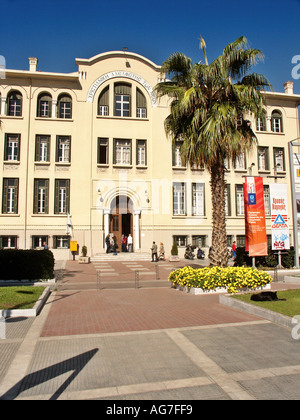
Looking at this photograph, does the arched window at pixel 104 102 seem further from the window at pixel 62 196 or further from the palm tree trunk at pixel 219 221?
the palm tree trunk at pixel 219 221

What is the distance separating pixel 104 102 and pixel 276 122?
16.4m

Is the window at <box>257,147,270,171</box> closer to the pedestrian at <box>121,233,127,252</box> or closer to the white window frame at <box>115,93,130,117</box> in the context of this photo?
the white window frame at <box>115,93,130,117</box>

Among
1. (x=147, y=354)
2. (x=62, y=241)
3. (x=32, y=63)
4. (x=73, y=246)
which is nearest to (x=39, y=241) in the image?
(x=62, y=241)

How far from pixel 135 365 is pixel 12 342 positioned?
293 cm

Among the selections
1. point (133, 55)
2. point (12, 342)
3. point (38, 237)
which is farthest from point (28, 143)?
point (12, 342)

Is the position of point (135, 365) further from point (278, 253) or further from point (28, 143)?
point (28, 143)

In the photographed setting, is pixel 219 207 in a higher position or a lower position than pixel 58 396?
higher

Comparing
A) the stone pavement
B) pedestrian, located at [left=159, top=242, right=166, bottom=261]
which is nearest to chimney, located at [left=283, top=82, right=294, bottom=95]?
pedestrian, located at [left=159, top=242, right=166, bottom=261]

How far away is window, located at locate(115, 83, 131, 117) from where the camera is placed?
3070cm

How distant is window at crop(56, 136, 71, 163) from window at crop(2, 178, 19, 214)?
155 inches

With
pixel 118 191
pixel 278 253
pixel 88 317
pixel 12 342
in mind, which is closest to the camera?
pixel 12 342

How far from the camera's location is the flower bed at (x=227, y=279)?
12957 mm

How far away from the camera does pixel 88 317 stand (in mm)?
9773

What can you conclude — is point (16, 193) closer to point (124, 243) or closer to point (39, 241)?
point (39, 241)
